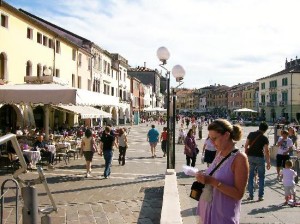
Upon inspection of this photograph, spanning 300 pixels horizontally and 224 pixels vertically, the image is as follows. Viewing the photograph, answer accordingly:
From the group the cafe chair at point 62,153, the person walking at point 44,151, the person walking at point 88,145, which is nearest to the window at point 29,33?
the cafe chair at point 62,153

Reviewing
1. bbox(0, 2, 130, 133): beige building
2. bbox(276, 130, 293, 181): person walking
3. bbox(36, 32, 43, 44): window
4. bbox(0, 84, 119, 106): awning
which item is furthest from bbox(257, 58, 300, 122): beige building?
bbox(0, 84, 119, 106): awning

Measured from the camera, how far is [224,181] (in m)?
3.46

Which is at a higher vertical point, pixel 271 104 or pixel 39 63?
pixel 39 63

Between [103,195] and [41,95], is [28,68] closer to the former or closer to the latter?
[41,95]

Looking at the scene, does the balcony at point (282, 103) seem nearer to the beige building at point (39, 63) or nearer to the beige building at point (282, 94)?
the beige building at point (282, 94)

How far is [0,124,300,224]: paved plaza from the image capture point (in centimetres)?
700

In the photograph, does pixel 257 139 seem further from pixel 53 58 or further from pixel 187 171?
pixel 53 58

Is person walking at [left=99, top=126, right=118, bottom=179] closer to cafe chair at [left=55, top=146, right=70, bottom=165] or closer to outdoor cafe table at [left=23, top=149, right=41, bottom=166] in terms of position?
outdoor cafe table at [left=23, top=149, right=41, bottom=166]

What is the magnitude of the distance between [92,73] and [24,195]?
38623mm

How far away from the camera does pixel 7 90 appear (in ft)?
38.7

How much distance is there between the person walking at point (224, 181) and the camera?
3398 mm

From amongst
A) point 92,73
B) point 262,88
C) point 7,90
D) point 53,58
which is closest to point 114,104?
point 7,90

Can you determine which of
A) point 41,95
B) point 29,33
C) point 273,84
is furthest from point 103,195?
point 273,84

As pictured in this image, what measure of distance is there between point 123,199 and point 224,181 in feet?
17.9
